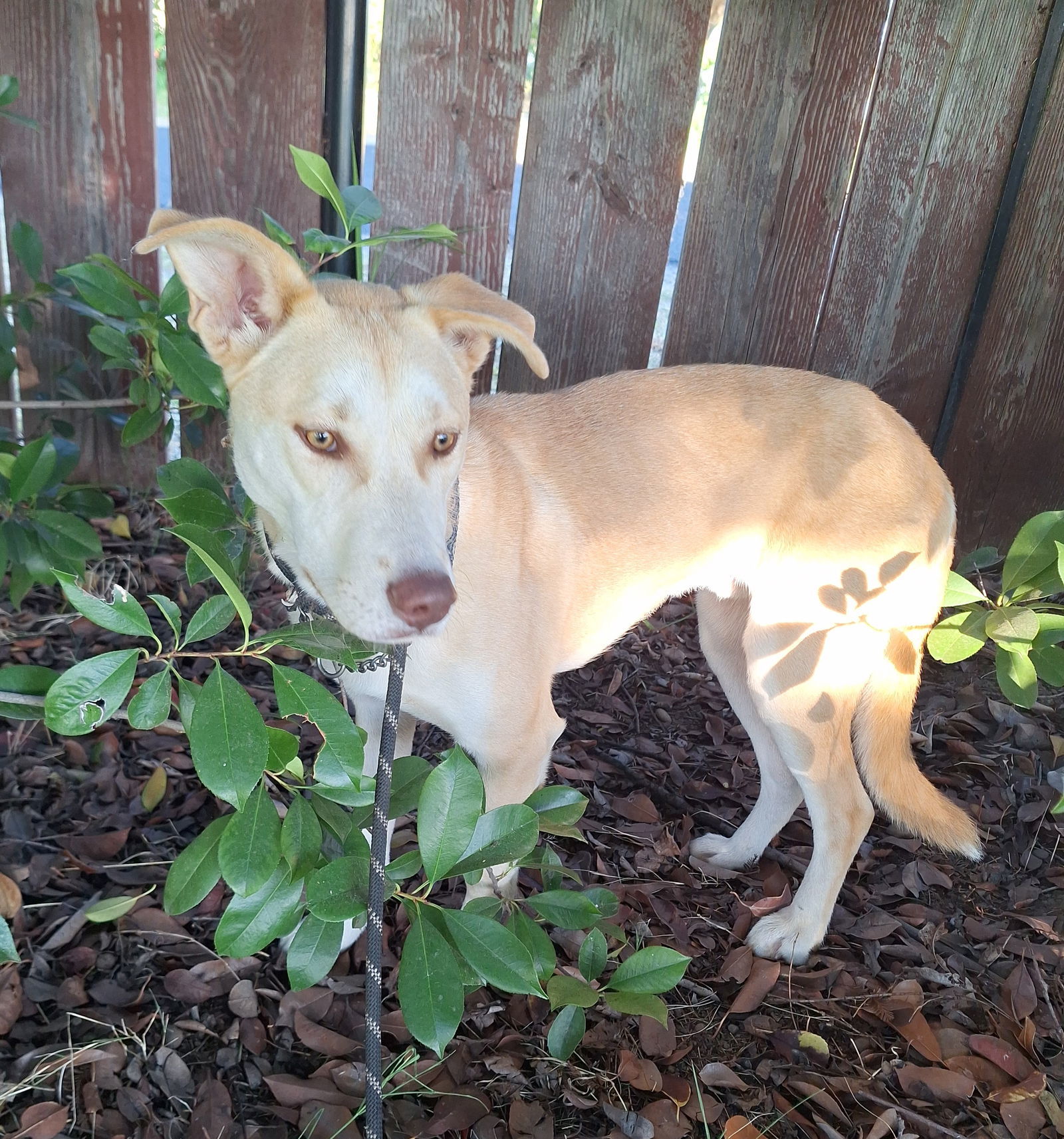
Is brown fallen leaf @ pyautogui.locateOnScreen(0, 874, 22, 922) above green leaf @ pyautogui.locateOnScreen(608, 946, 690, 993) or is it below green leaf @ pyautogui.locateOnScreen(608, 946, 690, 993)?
below

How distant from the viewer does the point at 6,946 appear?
127 cm

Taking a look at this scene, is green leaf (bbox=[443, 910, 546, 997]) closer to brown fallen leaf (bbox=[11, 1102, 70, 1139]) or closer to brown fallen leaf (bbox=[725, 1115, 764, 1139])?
brown fallen leaf (bbox=[725, 1115, 764, 1139])

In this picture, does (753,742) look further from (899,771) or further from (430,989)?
(430,989)

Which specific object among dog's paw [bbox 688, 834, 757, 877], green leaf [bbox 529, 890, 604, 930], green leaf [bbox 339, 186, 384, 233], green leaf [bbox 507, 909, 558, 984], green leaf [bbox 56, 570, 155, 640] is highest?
green leaf [bbox 339, 186, 384, 233]

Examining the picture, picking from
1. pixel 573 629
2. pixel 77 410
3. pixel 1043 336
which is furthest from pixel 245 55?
pixel 1043 336

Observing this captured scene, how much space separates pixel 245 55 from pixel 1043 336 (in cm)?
308

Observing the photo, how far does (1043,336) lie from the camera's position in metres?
3.52

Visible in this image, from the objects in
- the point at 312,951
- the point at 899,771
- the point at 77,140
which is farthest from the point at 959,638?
the point at 77,140

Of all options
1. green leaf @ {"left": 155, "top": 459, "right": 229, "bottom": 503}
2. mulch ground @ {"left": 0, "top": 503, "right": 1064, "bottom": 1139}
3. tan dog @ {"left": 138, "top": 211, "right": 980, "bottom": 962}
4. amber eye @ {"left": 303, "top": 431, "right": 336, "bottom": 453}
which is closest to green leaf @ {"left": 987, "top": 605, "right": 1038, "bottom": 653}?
tan dog @ {"left": 138, "top": 211, "right": 980, "bottom": 962}

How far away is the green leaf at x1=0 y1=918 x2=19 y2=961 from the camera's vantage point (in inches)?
49.4

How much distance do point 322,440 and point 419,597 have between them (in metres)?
0.40

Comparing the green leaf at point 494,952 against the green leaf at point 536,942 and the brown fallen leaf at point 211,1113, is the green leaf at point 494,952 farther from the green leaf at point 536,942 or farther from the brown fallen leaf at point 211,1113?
the brown fallen leaf at point 211,1113

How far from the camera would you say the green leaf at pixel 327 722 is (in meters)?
1.42

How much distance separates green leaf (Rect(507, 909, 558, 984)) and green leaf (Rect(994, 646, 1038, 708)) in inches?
48.9
